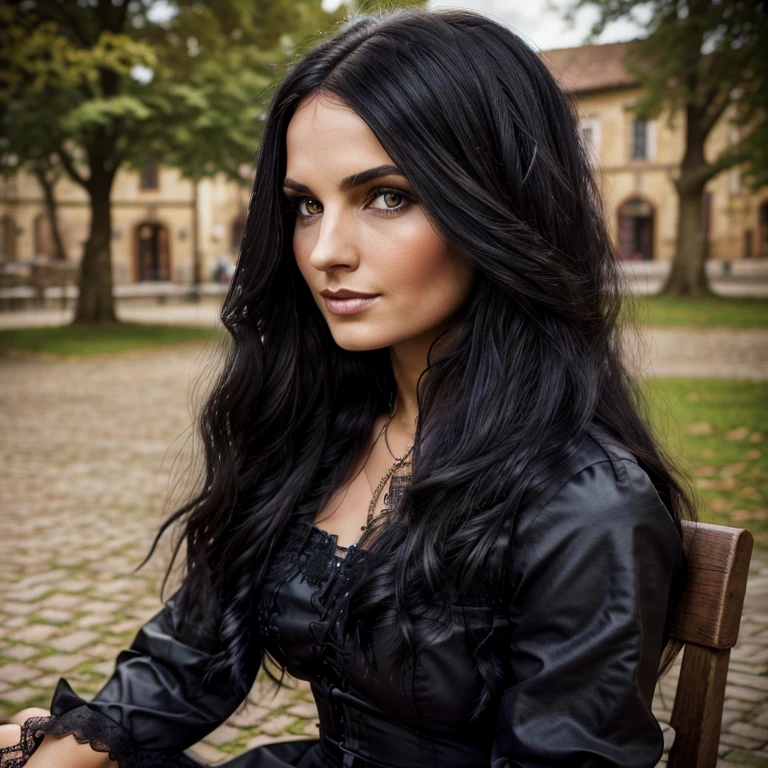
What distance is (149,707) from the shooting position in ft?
6.50

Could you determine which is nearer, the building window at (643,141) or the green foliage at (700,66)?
the green foliage at (700,66)

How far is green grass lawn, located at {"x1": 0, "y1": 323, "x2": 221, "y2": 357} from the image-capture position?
17922 mm

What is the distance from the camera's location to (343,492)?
2.12 metres

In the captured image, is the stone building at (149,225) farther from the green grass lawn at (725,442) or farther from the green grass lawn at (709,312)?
the green grass lawn at (725,442)

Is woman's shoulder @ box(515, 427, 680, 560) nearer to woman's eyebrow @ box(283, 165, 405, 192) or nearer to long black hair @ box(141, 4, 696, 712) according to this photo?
long black hair @ box(141, 4, 696, 712)

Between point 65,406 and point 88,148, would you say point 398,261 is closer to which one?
point 65,406

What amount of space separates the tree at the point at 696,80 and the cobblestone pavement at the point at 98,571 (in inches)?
376

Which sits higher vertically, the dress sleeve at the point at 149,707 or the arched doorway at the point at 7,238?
the arched doorway at the point at 7,238

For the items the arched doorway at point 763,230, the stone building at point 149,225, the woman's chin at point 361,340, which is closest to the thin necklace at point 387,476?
the woman's chin at point 361,340

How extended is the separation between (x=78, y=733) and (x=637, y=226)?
5059 cm

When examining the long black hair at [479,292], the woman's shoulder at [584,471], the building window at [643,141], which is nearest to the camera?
the woman's shoulder at [584,471]

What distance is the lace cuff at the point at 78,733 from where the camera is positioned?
1.85 m

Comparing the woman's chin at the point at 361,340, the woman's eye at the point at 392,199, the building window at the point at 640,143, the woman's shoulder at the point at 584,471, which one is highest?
the building window at the point at 640,143

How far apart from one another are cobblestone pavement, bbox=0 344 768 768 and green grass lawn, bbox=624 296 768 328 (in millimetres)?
11665
